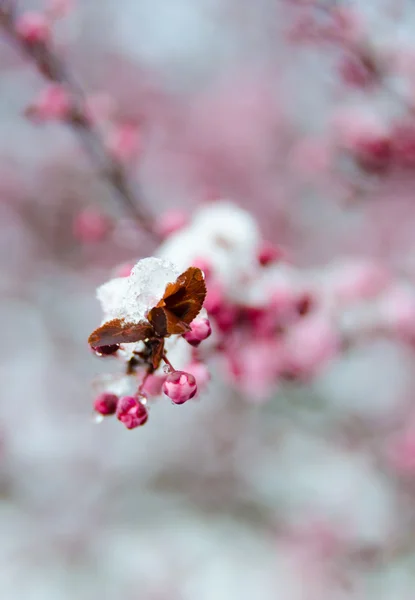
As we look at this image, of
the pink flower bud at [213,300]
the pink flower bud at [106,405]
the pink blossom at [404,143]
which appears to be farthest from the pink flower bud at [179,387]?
the pink blossom at [404,143]

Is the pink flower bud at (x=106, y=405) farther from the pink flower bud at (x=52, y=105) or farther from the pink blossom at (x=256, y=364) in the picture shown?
the pink flower bud at (x=52, y=105)

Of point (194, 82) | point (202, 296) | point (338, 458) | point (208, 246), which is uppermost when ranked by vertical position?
point (194, 82)

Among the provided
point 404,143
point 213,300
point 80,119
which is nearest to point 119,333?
point 213,300


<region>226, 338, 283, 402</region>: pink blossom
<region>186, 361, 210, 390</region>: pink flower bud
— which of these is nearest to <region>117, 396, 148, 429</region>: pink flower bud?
<region>186, 361, 210, 390</region>: pink flower bud

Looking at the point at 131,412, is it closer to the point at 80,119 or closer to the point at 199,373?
the point at 199,373

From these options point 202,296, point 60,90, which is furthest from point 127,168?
point 202,296

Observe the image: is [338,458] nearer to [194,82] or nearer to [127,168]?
[127,168]

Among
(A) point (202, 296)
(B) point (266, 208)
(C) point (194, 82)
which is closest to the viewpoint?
(A) point (202, 296)

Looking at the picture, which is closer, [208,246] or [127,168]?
[208,246]
